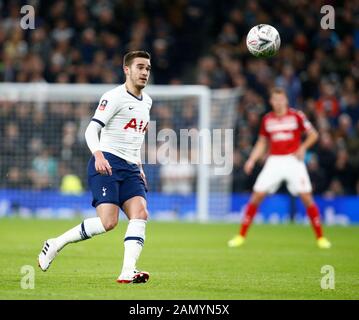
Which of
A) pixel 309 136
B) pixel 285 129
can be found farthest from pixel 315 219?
pixel 285 129

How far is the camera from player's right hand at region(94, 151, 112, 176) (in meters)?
9.16

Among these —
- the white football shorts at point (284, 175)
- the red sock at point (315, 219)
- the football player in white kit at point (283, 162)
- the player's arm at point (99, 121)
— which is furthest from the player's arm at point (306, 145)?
the player's arm at point (99, 121)

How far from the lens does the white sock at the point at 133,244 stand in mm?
9336

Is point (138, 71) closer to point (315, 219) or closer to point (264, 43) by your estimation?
point (264, 43)

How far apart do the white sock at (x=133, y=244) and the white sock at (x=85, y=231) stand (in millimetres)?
276

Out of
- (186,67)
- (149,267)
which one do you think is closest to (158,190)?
(186,67)

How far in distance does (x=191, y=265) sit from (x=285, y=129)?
4.54 m

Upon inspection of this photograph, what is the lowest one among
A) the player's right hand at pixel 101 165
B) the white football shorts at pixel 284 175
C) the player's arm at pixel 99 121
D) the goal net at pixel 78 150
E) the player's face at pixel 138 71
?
the player's right hand at pixel 101 165

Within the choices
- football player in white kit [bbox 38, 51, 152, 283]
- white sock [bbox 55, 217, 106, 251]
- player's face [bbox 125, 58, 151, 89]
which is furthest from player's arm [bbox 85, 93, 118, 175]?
white sock [bbox 55, 217, 106, 251]

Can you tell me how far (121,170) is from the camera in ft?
31.6

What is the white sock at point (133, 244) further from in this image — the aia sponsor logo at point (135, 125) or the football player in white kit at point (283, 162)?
the football player in white kit at point (283, 162)

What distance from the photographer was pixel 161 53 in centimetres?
2486

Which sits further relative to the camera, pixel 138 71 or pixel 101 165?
pixel 138 71
